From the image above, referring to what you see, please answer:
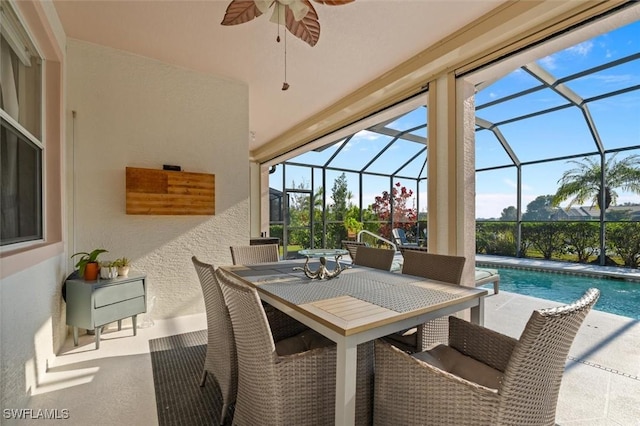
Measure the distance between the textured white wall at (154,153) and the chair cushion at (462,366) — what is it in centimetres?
286

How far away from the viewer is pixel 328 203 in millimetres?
8297

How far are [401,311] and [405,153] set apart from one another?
7.71m

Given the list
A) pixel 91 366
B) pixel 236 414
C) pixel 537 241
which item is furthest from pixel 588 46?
pixel 91 366

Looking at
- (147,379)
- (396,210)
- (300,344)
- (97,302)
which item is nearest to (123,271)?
(97,302)

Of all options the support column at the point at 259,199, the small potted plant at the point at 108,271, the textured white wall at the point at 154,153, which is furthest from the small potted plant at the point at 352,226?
the small potted plant at the point at 108,271

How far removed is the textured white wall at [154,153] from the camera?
3.02 metres

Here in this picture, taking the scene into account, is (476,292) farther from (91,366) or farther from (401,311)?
(91,366)

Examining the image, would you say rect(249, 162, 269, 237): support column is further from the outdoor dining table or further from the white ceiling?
the outdoor dining table

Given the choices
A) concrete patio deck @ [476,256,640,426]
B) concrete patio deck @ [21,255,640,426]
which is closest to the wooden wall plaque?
concrete patio deck @ [21,255,640,426]

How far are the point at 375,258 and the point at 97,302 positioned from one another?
8.09 ft

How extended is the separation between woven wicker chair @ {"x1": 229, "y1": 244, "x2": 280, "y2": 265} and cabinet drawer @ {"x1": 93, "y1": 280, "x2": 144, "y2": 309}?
37.2 inches

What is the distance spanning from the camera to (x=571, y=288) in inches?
223

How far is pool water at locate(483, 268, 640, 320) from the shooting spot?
184 inches

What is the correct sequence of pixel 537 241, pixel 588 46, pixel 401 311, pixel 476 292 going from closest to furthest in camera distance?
1. pixel 401 311
2. pixel 476 292
3. pixel 588 46
4. pixel 537 241
